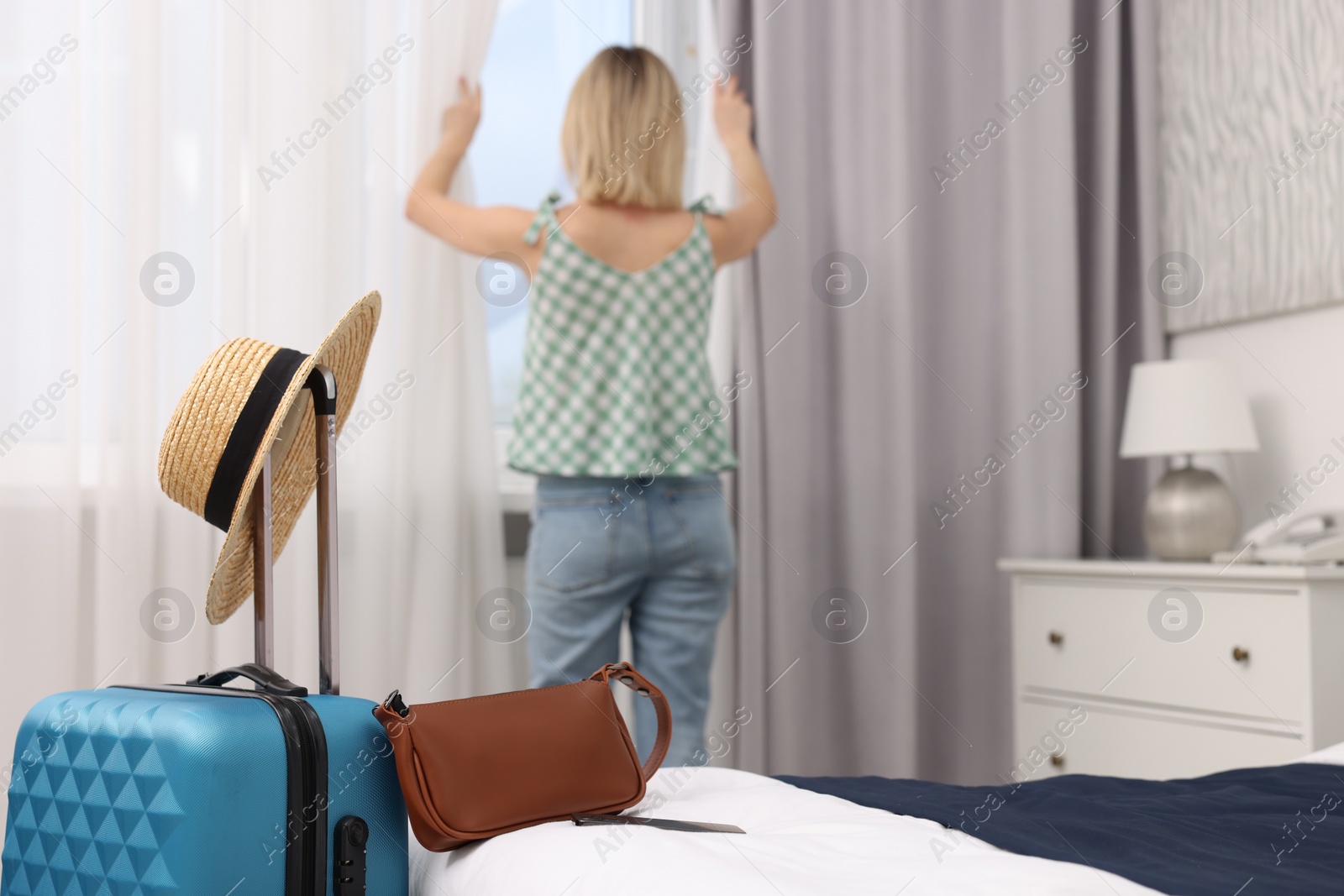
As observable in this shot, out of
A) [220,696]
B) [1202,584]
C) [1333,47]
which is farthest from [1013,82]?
[220,696]

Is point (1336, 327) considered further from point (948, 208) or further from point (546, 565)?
point (546, 565)

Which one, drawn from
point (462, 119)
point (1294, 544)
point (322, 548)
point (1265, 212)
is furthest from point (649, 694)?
point (1265, 212)

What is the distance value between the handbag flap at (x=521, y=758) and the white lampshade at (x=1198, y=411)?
5.65 ft

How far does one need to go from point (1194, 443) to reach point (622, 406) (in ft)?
4.10

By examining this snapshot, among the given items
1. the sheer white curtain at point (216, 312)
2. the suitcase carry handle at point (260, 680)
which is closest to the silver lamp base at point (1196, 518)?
the sheer white curtain at point (216, 312)

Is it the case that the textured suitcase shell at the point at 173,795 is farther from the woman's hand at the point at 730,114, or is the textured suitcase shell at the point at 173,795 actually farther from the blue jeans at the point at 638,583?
the woman's hand at the point at 730,114

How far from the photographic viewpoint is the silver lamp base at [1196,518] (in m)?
2.28

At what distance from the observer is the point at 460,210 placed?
200 cm

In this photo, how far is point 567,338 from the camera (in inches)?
75.2

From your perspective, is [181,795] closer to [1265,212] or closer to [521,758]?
[521,758]

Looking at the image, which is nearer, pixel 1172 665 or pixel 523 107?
pixel 1172 665

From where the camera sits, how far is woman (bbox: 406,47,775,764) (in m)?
1.85

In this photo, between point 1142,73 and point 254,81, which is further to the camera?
point 1142,73

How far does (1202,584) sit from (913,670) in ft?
2.15
